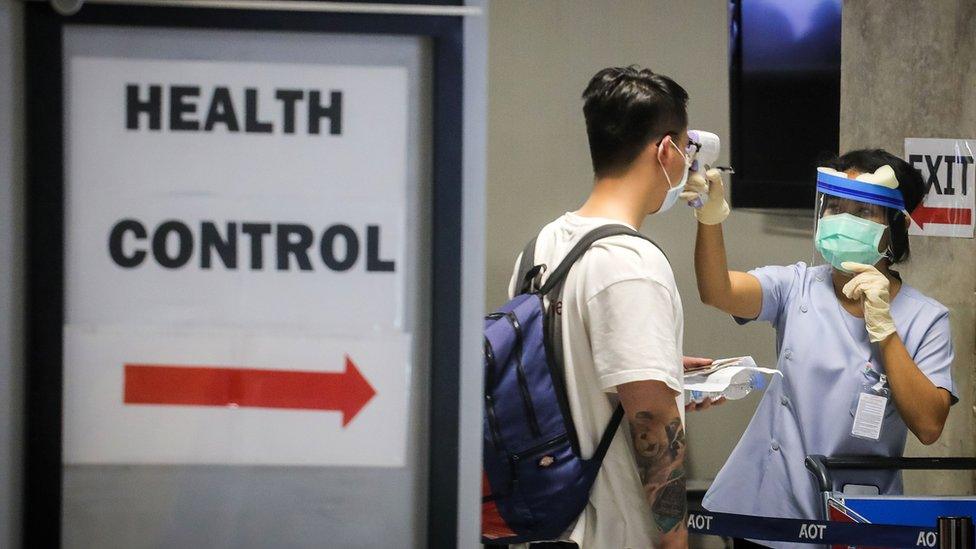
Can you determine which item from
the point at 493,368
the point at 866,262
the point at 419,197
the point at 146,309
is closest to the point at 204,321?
the point at 146,309

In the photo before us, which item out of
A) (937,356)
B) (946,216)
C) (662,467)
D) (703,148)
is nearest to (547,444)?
(662,467)

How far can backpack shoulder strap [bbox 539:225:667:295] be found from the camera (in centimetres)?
195

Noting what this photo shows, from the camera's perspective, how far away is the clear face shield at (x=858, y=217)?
269cm

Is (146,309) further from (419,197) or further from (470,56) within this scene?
(470,56)

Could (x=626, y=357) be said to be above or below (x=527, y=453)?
above

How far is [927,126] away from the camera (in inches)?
132

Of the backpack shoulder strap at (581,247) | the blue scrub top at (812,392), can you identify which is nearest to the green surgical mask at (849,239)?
the blue scrub top at (812,392)

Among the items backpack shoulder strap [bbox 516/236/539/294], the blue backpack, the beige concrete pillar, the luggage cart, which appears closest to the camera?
the blue backpack

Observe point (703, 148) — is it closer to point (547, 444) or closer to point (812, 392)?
point (812, 392)

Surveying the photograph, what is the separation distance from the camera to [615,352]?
1831 mm

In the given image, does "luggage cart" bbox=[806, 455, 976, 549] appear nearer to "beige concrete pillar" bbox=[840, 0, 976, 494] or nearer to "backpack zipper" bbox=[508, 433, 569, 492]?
"backpack zipper" bbox=[508, 433, 569, 492]

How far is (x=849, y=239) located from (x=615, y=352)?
116cm

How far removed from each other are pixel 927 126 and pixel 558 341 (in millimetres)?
1987

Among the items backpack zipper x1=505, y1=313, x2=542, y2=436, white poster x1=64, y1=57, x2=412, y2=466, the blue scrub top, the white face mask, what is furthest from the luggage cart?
white poster x1=64, y1=57, x2=412, y2=466
